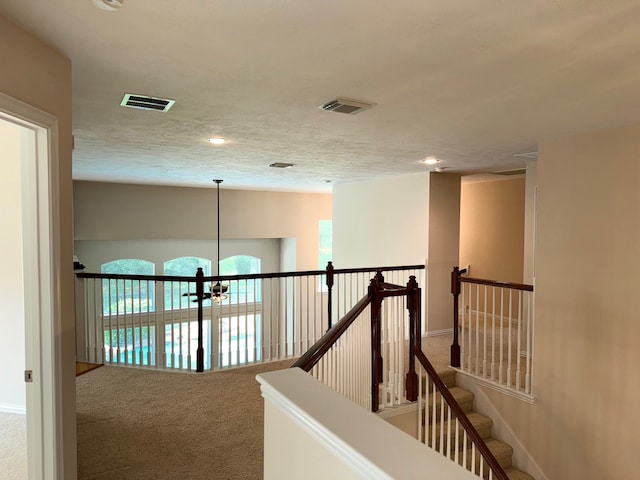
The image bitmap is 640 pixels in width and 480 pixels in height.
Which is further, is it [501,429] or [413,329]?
[501,429]

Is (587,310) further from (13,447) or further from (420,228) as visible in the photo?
(13,447)

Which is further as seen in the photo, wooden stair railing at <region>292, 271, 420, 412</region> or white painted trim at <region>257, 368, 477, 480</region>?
wooden stair railing at <region>292, 271, 420, 412</region>

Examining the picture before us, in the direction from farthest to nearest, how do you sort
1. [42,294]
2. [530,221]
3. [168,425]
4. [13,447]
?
[530,221]
[168,425]
[13,447]
[42,294]

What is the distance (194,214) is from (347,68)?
729cm

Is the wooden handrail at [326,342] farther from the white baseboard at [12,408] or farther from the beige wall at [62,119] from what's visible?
the white baseboard at [12,408]

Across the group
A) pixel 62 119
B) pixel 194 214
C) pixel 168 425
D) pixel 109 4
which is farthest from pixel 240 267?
pixel 109 4

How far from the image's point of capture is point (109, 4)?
5.14ft

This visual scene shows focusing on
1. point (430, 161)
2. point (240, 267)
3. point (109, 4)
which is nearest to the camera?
point (109, 4)

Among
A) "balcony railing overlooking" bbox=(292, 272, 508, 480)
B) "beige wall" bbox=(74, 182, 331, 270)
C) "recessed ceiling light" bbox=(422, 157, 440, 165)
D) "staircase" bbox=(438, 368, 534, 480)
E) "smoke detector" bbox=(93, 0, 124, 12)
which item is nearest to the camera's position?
"smoke detector" bbox=(93, 0, 124, 12)

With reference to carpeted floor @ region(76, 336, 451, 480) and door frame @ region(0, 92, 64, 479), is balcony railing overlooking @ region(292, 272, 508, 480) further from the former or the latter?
door frame @ region(0, 92, 64, 479)

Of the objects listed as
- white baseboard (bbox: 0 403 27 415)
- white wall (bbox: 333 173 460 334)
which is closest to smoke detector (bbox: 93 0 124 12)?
white baseboard (bbox: 0 403 27 415)

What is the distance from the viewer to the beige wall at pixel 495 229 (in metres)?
7.69

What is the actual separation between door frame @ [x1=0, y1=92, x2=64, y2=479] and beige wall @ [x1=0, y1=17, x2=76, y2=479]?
0.05m

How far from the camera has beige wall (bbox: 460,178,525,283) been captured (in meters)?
7.69
